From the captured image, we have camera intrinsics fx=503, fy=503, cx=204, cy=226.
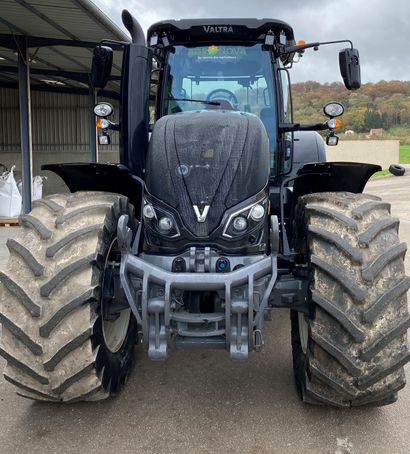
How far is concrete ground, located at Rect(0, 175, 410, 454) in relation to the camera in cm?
277

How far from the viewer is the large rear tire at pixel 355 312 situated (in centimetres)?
261

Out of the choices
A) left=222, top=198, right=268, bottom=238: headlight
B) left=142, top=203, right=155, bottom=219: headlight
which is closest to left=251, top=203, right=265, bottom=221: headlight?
left=222, top=198, right=268, bottom=238: headlight

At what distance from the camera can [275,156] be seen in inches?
160

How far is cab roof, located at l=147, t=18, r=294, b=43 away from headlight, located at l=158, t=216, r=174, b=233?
1841mm

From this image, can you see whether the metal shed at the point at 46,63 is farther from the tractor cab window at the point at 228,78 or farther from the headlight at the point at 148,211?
the headlight at the point at 148,211

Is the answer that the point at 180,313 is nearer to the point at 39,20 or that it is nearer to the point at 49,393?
the point at 49,393

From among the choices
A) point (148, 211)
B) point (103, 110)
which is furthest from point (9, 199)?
point (148, 211)

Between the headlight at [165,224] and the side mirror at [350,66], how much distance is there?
198cm

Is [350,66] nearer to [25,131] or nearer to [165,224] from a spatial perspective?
[165,224]

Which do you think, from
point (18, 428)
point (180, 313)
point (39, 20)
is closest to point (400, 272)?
point (180, 313)

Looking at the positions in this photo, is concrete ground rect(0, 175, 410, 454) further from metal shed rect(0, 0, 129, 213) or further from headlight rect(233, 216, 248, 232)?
metal shed rect(0, 0, 129, 213)

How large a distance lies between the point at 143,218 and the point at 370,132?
48.9 meters

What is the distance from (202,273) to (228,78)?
2.02m

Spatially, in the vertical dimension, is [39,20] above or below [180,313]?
above
